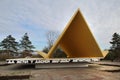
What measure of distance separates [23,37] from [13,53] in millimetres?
5581

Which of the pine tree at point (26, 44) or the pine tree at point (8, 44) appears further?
the pine tree at point (26, 44)

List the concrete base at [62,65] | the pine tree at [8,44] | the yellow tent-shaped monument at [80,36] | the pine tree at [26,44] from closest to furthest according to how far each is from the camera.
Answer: the yellow tent-shaped monument at [80,36]
the concrete base at [62,65]
the pine tree at [8,44]
the pine tree at [26,44]

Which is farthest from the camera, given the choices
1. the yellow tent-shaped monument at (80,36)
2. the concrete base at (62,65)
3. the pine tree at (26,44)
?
the pine tree at (26,44)

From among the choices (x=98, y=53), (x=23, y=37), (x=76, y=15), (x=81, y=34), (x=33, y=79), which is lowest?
(x=33, y=79)

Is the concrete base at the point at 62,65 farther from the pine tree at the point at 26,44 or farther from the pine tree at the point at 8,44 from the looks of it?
the pine tree at the point at 26,44

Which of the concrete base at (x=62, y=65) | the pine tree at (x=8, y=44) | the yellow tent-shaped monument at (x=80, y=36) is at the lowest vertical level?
the concrete base at (x=62, y=65)

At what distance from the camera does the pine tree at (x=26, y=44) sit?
51978 millimetres

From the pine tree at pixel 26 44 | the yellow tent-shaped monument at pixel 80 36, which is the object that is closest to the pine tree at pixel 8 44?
the pine tree at pixel 26 44

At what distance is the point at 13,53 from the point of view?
4962 centimetres

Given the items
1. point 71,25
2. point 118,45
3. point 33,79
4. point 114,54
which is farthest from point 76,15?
point 118,45

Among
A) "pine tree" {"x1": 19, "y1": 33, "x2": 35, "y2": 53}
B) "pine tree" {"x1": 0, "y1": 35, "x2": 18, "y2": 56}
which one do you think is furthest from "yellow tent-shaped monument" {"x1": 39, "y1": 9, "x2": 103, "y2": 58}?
"pine tree" {"x1": 19, "y1": 33, "x2": 35, "y2": 53}

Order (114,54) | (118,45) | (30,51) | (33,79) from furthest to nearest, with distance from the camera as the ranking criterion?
(30,51)
(118,45)
(114,54)
(33,79)

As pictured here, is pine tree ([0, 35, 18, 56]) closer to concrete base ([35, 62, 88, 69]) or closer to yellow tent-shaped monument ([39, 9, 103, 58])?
yellow tent-shaped monument ([39, 9, 103, 58])

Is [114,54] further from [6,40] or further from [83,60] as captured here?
[6,40]
